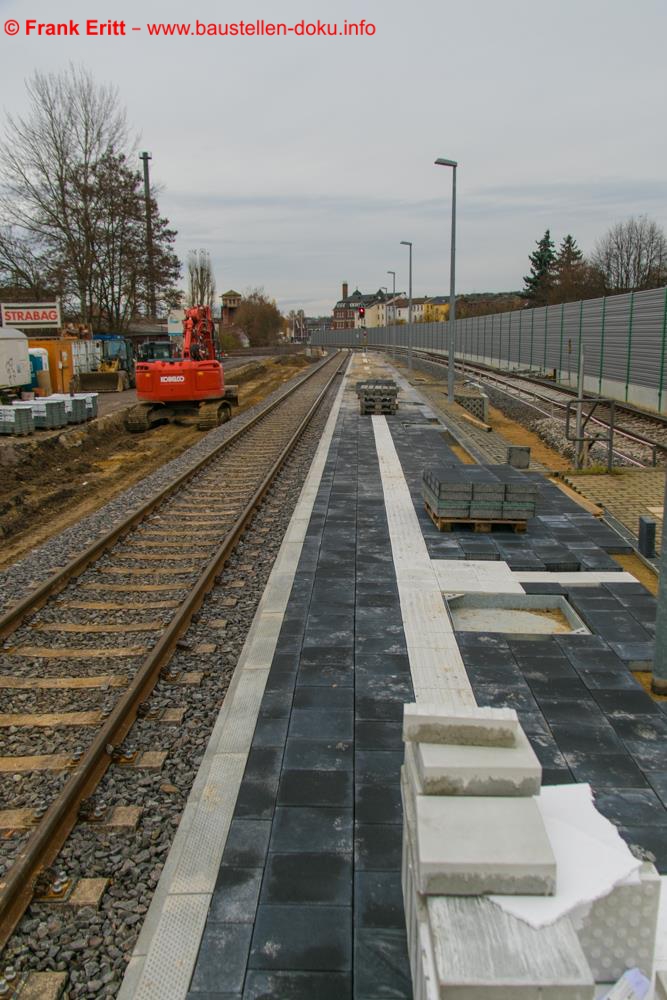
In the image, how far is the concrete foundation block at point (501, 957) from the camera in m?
2.15

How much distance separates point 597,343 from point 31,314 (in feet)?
79.3

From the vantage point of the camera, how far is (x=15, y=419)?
861 inches

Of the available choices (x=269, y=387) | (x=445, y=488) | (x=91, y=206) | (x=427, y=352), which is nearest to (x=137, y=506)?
(x=445, y=488)

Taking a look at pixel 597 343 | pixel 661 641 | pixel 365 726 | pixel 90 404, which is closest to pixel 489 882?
pixel 365 726

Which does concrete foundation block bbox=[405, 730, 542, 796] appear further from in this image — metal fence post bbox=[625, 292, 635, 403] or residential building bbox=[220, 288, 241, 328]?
residential building bbox=[220, 288, 241, 328]

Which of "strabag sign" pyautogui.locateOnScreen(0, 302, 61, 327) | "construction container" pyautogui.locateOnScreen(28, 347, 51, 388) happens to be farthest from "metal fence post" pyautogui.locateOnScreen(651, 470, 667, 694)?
"strabag sign" pyautogui.locateOnScreen(0, 302, 61, 327)

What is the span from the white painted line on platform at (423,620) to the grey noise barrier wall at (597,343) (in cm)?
1038

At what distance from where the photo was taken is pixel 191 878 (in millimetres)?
3791

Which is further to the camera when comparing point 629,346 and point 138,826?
point 629,346

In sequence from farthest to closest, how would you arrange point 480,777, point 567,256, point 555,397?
point 567,256, point 555,397, point 480,777

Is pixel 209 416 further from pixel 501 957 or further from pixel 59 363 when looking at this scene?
pixel 501 957

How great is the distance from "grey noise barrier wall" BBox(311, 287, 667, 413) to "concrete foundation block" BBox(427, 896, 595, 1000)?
17.5 meters

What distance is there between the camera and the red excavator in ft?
75.9

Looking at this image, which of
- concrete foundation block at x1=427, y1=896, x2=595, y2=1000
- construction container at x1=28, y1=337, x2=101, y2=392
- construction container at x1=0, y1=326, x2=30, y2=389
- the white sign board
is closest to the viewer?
concrete foundation block at x1=427, y1=896, x2=595, y2=1000
